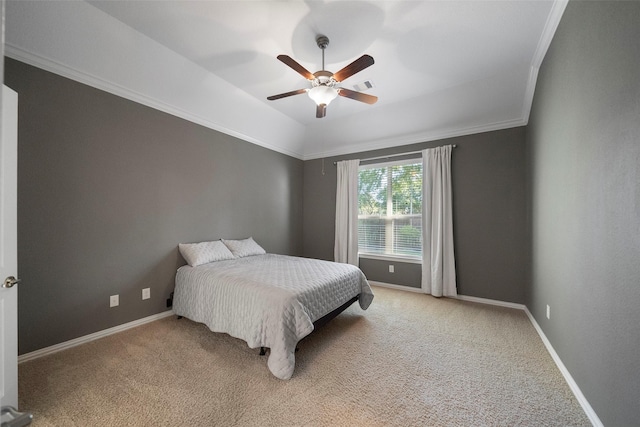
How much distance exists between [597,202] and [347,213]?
11.4 ft

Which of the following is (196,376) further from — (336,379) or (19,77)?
(19,77)

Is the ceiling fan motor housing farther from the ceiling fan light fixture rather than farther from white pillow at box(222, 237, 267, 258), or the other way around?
white pillow at box(222, 237, 267, 258)

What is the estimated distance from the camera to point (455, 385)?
2.04 m

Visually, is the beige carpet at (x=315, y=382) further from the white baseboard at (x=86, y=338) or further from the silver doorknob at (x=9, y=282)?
the silver doorknob at (x=9, y=282)

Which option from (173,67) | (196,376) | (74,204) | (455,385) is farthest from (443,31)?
(74,204)

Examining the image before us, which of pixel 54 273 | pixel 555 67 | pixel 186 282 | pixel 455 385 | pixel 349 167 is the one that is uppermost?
pixel 555 67

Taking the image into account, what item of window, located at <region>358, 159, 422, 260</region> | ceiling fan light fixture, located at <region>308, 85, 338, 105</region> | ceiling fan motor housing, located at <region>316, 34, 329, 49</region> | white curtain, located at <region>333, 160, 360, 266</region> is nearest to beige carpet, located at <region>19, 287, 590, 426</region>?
window, located at <region>358, 159, 422, 260</region>

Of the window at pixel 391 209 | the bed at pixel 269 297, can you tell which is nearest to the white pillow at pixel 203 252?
the bed at pixel 269 297

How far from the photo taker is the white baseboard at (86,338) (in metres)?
2.31

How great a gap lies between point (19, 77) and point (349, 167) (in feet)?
13.3

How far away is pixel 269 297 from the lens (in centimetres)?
231

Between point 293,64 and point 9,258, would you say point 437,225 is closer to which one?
point 293,64

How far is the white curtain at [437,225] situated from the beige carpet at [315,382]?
42.0 inches

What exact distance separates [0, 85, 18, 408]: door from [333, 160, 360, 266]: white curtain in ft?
13.0
